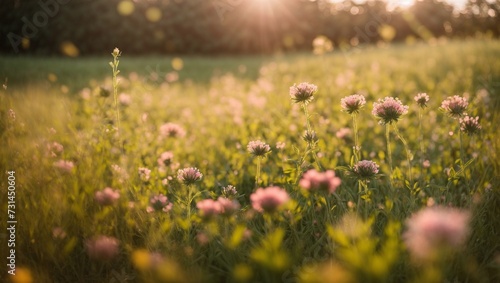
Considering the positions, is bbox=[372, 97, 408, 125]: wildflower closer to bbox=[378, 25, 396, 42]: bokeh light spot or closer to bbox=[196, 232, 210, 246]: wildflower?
bbox=[196, 232, 210, 246]: wildflower

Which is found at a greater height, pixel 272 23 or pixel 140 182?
pixel 272 23

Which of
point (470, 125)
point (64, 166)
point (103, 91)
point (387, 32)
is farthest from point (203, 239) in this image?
point (387, 32)

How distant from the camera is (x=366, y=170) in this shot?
1.60m

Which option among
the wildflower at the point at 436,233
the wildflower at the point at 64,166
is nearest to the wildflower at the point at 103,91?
the wildflower at the point at 64,166

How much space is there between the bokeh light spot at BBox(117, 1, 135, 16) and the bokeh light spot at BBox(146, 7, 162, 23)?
902mm

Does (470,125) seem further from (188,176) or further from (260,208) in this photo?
(188,176)

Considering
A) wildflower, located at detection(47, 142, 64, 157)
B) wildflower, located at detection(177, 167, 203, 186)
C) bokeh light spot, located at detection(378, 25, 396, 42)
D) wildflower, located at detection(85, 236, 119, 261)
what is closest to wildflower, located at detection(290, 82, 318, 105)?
wildflower, located at detection(177, 167, 203, 186)

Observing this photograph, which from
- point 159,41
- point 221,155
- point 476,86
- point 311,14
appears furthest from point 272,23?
point 221,155

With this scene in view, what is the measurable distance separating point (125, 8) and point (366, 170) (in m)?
19.2

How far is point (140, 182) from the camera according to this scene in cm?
225

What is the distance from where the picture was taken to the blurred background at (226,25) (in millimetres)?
18000

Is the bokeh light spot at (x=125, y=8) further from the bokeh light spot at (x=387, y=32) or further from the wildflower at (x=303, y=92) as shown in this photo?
the wildflower at (x=303, y=92)

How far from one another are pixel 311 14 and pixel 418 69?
17.1 m

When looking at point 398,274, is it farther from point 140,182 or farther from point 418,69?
point 418,69
